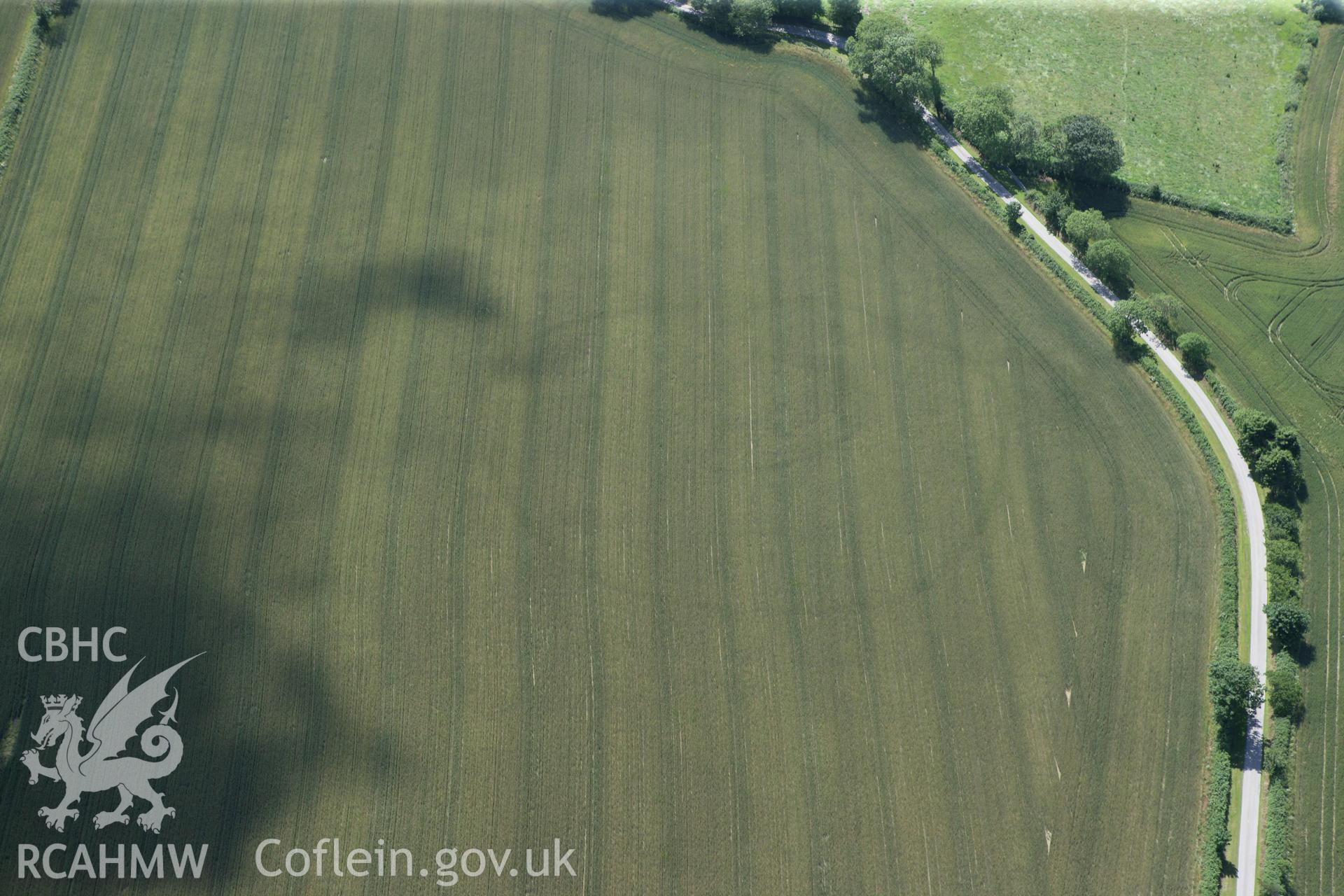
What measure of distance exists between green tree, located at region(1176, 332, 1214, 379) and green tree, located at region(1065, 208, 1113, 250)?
11.1m

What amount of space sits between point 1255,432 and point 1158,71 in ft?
137

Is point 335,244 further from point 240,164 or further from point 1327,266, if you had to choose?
point 1327,266

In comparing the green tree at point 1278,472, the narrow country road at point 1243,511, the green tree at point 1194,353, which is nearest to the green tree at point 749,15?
the narrow country road at point 1243,511

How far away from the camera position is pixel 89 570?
2805 inches

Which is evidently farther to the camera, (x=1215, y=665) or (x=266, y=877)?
(x=1215, y=665)

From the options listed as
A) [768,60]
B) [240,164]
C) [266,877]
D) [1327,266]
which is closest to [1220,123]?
[1327,266]

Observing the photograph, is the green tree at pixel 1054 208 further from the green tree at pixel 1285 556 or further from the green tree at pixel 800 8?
the green tree at pixel 1285 556

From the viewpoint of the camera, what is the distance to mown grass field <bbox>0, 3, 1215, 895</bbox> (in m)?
66.2

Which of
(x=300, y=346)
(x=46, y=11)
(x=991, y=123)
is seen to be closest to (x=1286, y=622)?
(x=991, y=123)

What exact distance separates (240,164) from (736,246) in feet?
150

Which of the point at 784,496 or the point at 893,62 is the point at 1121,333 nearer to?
the point at 784,496

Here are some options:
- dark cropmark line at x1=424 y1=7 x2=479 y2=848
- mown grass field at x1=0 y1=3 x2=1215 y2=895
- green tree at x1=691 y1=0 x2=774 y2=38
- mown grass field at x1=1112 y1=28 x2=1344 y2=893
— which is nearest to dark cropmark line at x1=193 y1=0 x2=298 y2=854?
mown grass field at x1=0 y1=3 x2=1215 y2=895

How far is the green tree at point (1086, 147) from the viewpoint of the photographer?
8800 cm

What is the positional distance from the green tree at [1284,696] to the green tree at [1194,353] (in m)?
25.5
